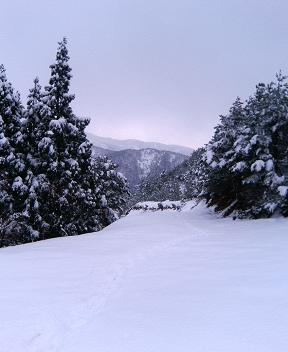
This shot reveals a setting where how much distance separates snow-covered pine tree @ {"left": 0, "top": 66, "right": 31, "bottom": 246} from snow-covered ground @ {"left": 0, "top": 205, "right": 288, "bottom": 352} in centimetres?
870

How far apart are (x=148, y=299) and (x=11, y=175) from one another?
639 inches

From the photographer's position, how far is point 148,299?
6461 millimetres

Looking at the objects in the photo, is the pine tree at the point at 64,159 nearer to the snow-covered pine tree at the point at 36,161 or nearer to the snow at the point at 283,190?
the snow-covered pine tree at the point at 36,161

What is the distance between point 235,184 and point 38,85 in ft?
41.7

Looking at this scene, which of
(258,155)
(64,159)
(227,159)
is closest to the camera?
(258,155)

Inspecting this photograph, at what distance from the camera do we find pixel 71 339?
16.4ft

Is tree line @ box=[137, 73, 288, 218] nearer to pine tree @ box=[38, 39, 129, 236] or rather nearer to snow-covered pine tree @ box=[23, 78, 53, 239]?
pine tree @ box=[38, 39, 129, 236]

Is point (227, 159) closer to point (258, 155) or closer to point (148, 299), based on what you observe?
point (258, 155)

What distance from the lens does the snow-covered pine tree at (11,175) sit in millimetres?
19984

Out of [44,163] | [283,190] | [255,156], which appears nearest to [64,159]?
[44,163]

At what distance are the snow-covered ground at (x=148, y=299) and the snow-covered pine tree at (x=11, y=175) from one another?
343 inches

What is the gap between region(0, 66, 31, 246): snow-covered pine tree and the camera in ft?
65.6

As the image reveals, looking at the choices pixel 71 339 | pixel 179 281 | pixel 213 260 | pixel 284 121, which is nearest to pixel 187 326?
pixel 71 339

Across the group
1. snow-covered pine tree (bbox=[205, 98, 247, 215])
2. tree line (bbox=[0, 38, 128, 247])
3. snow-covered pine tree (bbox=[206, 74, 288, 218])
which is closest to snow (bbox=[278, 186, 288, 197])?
snow-covered pine tree (bbox=[206, 74, 288, 218])
